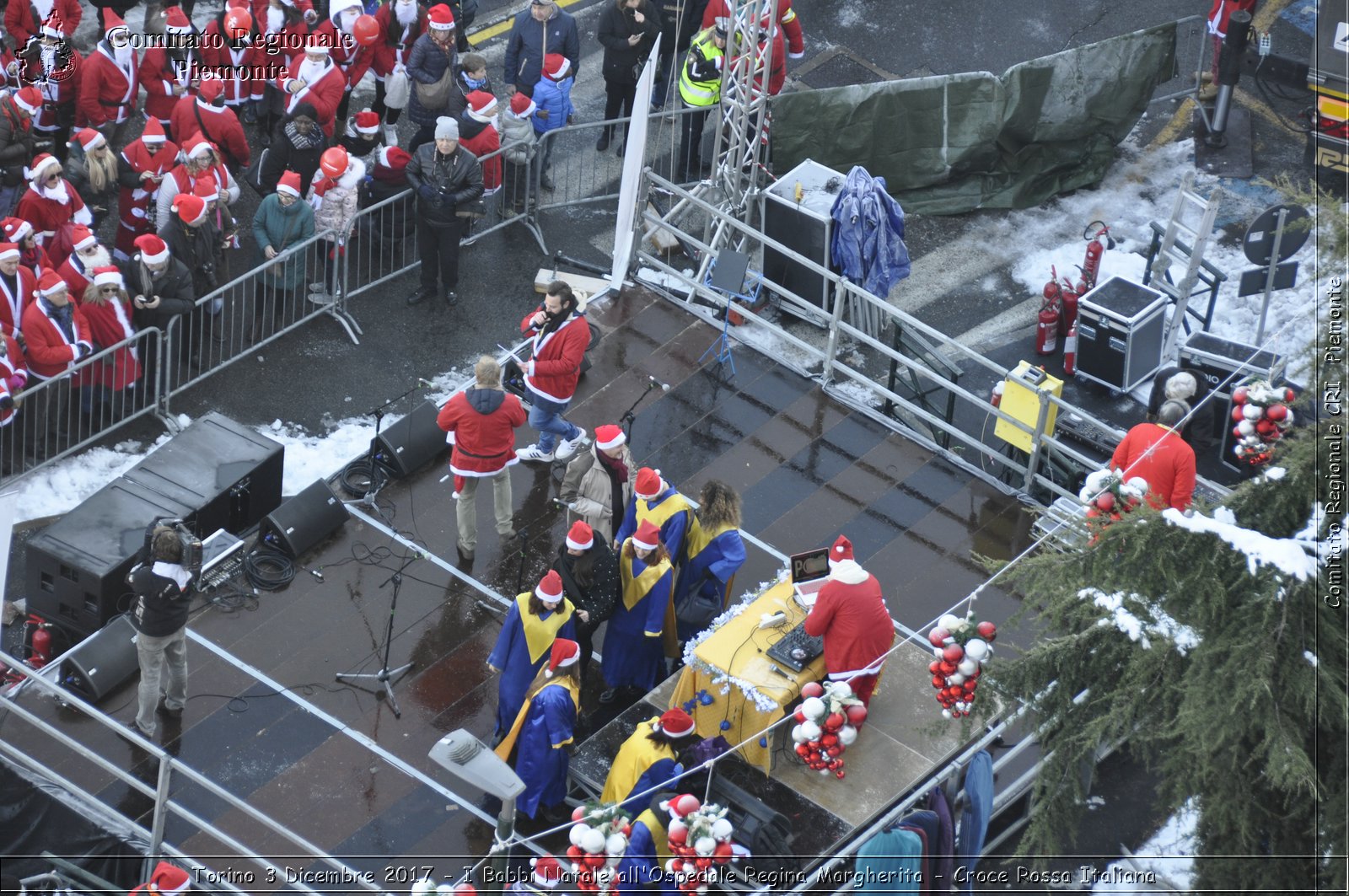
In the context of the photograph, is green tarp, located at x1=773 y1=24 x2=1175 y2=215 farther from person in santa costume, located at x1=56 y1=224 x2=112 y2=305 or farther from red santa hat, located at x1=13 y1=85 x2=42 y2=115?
red santa hat, located at x1=13 y1=85 x2=42 y2=115

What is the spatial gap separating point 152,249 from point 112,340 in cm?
89

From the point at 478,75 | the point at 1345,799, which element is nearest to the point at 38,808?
the point at 1345,799

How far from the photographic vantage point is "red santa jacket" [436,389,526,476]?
14156 millimetres

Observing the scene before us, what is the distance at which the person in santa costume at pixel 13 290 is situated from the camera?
15367 mm

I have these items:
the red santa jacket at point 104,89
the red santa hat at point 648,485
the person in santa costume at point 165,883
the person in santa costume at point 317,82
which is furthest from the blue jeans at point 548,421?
the red santa jacket at point 104,89

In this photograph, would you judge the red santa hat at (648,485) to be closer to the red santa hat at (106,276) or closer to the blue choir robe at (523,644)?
the blue choir robe at (523,644)

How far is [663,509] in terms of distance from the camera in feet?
44.6

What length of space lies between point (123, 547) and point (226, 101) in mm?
7297

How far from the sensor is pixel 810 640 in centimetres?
1284

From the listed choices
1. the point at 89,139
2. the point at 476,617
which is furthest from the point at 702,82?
the point at 476,617

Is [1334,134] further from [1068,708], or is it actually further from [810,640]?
[1068,708]

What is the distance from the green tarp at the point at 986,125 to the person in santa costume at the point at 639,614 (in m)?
7.76

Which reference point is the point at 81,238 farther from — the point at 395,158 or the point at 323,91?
the point at 323,91

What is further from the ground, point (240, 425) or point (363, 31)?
point (363, 31)
